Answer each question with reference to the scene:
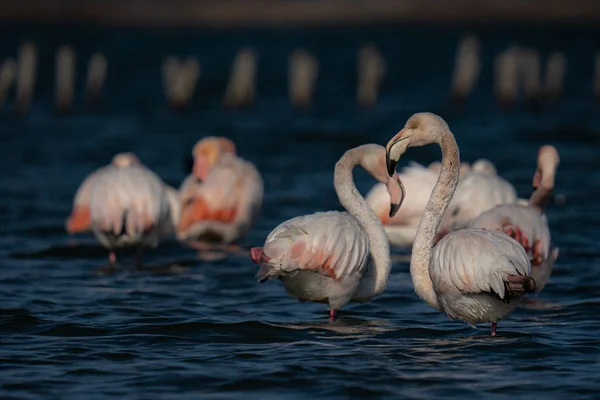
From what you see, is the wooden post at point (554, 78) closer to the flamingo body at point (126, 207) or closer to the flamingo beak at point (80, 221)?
the flamingo beak at point (80, 221)

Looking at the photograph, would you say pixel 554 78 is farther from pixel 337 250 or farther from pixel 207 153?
pixel 337 250

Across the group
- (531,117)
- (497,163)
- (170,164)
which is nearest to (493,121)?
(531,117)

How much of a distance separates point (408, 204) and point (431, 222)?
3561 millimetres

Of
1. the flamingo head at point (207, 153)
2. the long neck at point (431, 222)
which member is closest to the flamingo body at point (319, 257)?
the long neck at point (431, 222)

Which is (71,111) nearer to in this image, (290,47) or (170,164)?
(170,164)

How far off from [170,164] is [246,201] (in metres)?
7.66

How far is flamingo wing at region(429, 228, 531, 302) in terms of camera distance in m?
6.98

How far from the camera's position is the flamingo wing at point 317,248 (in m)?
7.62

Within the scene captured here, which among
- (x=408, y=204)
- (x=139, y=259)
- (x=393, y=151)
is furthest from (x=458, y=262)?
(x=139, y=259)

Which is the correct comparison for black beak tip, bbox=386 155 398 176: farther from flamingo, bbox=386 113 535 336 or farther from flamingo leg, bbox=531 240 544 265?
flamingo leg, bbox=531 240 544 265

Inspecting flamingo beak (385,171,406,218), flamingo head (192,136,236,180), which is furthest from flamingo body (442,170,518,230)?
flamingo head (192,136,236,180)

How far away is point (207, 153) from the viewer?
42.6ft

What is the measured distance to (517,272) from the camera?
6.99m

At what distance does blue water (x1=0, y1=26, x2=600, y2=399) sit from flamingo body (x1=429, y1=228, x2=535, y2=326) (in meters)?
0.26
